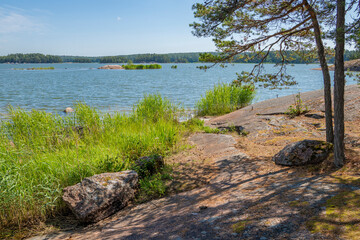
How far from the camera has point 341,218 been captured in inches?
93.0

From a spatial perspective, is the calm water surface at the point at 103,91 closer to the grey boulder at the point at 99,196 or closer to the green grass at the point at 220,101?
the green grass at the point at 220,101

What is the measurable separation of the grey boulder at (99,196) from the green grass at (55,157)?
30 cm

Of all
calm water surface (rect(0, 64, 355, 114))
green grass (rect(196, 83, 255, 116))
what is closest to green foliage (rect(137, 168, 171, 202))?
calm water surface (rect(0, 64, 355, 114))

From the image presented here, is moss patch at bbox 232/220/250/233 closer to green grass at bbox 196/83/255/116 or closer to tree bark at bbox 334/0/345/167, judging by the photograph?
tree bark at bbox 334/0/345/167

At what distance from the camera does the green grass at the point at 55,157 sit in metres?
3.86

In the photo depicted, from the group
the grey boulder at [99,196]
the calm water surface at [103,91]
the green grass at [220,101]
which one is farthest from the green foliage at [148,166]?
the green grass at [220,101]

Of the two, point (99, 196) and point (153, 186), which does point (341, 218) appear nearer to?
point (153, 186)

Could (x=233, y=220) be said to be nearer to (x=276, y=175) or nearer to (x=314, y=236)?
(x=314, y=236)

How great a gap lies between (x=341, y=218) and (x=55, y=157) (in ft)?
15.6

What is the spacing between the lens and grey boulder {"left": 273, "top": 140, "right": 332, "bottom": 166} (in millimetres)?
4059

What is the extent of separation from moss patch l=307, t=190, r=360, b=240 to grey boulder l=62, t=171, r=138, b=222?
2.82 meters

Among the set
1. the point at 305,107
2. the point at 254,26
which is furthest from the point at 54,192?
the point at 305,107

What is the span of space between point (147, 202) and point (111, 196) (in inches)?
23.4

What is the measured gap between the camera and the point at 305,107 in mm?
7871
